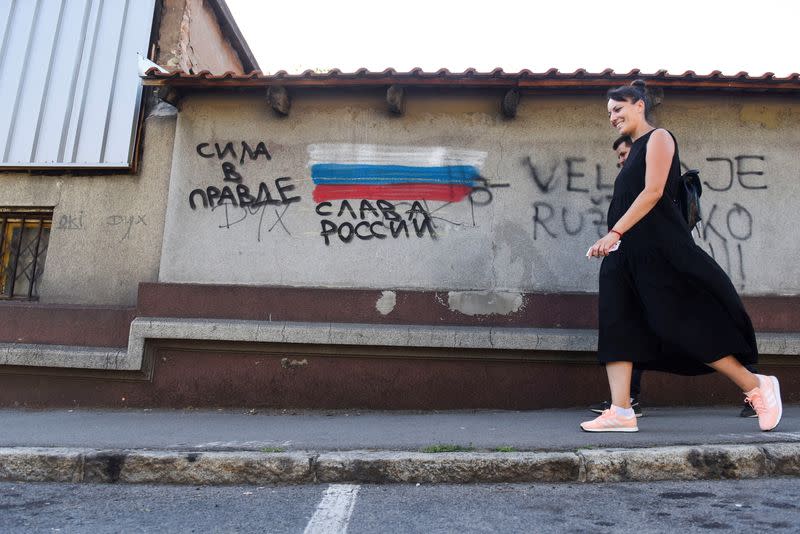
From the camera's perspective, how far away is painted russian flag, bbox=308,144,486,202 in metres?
5.39

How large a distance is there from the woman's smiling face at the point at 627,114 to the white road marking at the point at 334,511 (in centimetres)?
264

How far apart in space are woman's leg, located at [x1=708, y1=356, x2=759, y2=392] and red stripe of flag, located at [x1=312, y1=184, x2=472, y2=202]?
264 centimetres

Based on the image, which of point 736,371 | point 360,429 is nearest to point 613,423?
point 736,371

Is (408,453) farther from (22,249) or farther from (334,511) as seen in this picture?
(22,249)

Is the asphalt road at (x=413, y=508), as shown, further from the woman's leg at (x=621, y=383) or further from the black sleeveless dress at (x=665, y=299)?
the black sleeveless dress at (x=665, y=299)

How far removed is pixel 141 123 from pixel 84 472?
3618 mm

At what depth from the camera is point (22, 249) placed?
233 inches

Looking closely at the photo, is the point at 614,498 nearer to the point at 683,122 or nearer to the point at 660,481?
the point at 660,481

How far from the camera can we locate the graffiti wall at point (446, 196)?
5270 mm

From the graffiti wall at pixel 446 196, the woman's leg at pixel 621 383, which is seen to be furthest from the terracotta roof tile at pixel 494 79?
the woman's leg at pixel 621 383

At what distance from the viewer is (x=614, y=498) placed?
9.15 feet

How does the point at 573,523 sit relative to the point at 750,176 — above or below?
below

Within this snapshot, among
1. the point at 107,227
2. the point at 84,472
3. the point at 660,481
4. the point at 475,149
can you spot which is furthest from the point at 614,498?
the point at 107,227

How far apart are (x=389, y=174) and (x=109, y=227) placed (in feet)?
8.92
